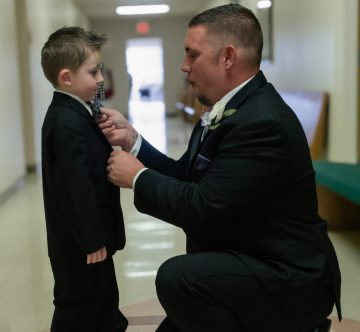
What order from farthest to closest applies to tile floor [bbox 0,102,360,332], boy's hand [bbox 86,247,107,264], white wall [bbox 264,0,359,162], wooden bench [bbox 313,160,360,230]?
white wall [bbox 264,0,359,162]
wooden bench [bbox 313,160,360,230]
tile floor [bbox 0,102,360,332]
boy's hand [bbox 86,247,107,264]

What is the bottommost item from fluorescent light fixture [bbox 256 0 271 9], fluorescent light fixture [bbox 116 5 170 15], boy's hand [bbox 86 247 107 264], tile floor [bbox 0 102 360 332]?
tile floor [bbox 0 102 360 332]

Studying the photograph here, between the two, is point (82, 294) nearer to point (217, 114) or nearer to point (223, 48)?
point (217, 114)

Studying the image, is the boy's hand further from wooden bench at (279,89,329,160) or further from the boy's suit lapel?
wooden bench at (279,89,329,160)

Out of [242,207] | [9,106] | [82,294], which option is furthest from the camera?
[9,106]

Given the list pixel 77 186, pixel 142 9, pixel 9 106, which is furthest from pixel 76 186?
pixel 142 9

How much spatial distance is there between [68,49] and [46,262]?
76.6 inches

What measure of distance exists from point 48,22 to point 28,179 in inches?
129

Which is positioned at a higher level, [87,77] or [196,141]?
[87,77]

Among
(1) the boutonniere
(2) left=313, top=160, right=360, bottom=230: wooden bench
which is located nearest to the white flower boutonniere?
(1) the boutonniere

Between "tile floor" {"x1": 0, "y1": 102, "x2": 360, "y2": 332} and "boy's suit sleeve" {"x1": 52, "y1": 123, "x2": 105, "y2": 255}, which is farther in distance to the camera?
"tile floor" {"x1": 0, "y1": 102, "x2": 360, "y2": 332}

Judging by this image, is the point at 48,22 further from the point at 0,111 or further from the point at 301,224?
the point at 301,224

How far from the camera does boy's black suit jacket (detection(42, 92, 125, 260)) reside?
160 cm

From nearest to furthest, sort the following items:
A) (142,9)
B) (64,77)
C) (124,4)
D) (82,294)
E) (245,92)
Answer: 1. (245,92)
2. (64,77)
3. (82,294)
4. (124,4)
5. (142,9)

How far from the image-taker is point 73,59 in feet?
5.40
